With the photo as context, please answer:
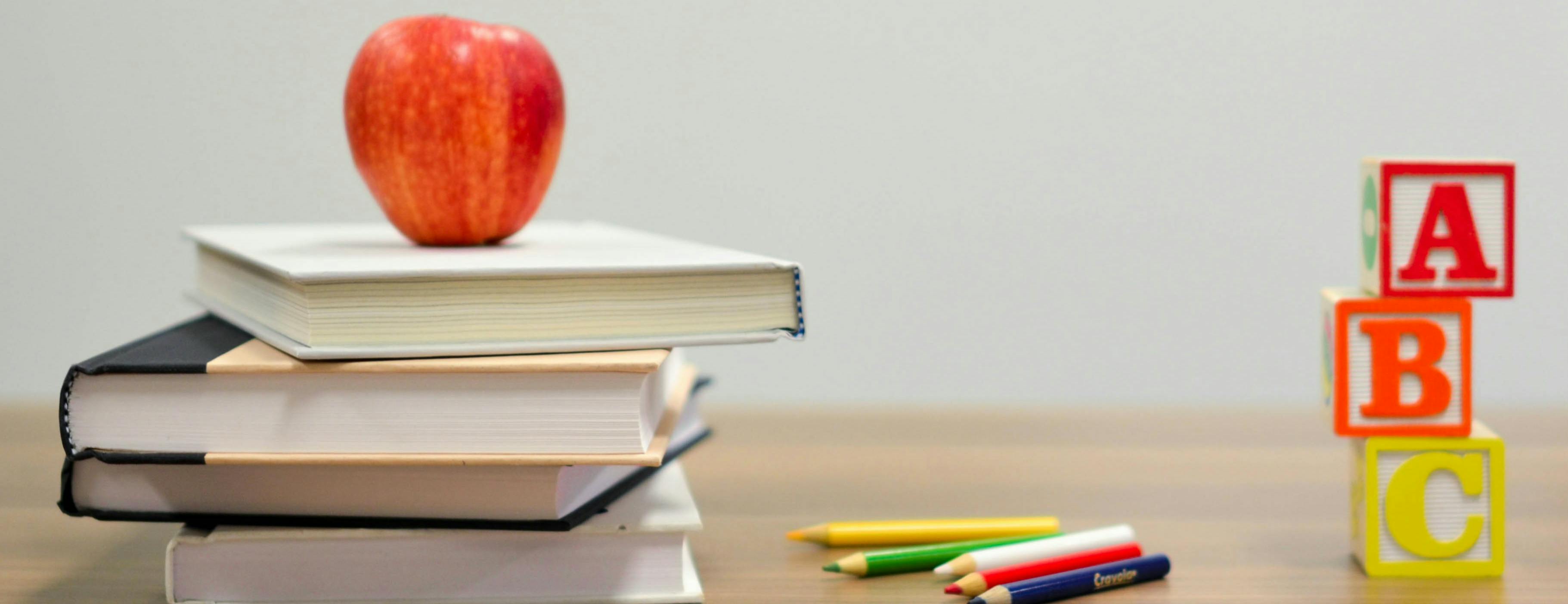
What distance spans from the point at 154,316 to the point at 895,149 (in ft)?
2.83

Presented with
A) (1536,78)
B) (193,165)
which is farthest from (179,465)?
(1536,78)

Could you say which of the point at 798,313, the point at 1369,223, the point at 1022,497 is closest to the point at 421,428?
the point at 798,313

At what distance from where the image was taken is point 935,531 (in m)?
0.74

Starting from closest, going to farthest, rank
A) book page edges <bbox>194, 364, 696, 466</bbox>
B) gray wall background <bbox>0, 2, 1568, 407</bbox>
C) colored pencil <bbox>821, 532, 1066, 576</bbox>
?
book page edges <bbox>194, 364, 696, 466</bbox> < colored pencil <bbox>821, 532, 1066, 576</bbox> < gray wall background <bbox>0, 2, 1568, 407</bbox>

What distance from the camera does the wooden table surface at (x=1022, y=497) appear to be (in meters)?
0.66

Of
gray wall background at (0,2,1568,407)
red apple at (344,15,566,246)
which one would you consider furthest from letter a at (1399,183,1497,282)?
gray wall background at (0,2,1568,407)

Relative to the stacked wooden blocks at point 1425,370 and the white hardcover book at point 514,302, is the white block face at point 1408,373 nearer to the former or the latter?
the stacked wooden blocks at point 1425,370

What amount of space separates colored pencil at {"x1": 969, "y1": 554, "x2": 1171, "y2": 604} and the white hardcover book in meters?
0.16

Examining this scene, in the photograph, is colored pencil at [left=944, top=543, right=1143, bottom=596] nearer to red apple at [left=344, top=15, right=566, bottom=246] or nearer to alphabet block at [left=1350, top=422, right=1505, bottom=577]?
alphabet block at [left=1350, top=422, right=1505, bottom=577]

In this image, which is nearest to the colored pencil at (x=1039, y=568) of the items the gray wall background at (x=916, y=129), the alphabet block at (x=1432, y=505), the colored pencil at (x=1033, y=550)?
the colored pencil at (x=1033, y=550)

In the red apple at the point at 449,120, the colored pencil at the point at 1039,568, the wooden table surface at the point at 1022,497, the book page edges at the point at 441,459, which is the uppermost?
the red apple at the point at 449,120

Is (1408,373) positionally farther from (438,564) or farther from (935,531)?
(438,564)

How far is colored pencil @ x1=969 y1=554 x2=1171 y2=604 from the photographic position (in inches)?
23.9

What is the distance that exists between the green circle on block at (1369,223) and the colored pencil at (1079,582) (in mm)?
211
